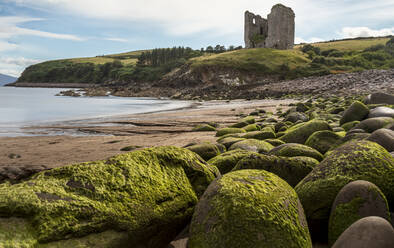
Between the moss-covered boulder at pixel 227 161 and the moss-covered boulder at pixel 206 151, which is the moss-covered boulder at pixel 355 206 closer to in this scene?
the moss-covered boulder at pixel 227 161

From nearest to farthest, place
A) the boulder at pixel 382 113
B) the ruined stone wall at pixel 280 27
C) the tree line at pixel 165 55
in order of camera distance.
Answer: the boulder at pixel 382 113, the ruined stone wall at pixel 280 27, the tree line at pixel 165 55

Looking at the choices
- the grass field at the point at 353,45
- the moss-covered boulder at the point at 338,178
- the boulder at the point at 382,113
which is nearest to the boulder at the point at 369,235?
the moss-covered boulder at the point at 338,178

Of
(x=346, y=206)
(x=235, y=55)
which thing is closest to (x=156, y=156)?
(x=346, y=206)

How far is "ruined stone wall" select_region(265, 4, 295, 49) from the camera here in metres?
61.1

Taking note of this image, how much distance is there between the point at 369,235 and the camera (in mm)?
1680

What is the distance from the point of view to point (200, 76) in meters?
50.7

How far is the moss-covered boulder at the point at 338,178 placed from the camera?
2.44 meters

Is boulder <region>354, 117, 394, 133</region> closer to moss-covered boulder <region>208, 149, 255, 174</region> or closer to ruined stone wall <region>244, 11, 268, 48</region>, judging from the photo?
moss-covered boulder <region>208, 149, 255, 174</region>

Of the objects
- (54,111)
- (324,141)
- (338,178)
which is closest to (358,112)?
(324,141)

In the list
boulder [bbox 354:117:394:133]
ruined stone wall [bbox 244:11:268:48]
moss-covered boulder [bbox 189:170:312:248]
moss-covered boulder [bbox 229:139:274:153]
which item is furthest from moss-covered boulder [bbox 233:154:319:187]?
ruined stone wall [bbox 244:11:268:48]

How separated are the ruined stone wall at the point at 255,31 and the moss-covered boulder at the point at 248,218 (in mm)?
69720

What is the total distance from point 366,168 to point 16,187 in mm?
3005

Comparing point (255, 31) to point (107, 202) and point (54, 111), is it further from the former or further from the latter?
point (107, 202)

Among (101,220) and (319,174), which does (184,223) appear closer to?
(101,220)
